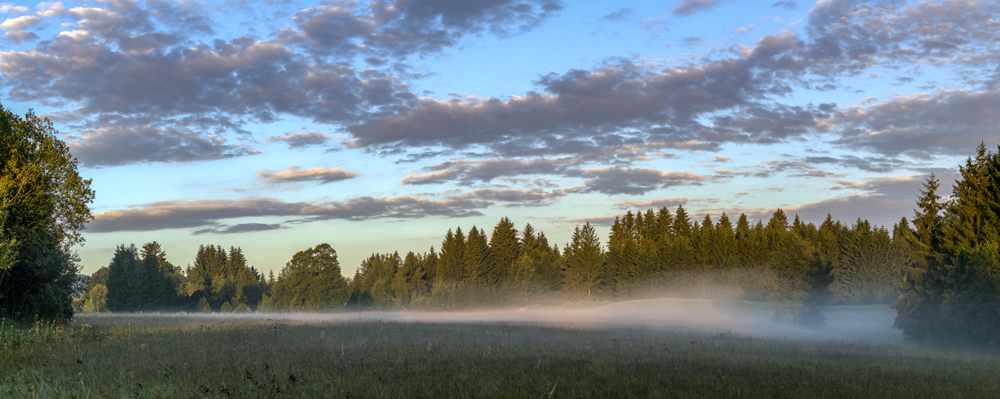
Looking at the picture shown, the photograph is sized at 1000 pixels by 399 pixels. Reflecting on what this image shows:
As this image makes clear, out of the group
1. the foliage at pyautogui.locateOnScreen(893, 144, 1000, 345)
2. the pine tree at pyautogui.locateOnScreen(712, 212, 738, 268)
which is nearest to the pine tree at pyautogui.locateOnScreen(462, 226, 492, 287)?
the pine tree at pyautogui.locateOnScreen(712, 212, 738, 268)

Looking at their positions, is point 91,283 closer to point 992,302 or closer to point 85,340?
point 85,340

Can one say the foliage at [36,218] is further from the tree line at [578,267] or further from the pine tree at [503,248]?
the pine tree at [503,248]

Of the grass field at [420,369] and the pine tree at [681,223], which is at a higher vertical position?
the pine tree at [681,223]

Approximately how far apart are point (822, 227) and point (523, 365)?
12682 centimetres

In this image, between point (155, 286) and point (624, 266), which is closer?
point (155, 286)

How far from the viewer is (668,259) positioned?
96.3 m

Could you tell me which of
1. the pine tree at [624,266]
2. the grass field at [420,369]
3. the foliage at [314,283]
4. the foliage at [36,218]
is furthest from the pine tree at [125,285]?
the pine tree at [624,266]

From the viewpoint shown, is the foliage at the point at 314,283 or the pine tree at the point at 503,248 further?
the pine tree at the point at 503,248

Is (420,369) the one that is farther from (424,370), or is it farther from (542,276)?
(542,276)

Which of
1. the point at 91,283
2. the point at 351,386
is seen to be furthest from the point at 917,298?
the point at 91,283

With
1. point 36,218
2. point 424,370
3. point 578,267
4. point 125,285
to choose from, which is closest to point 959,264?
point 424,370

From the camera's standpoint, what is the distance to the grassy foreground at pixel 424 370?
30.7 feet

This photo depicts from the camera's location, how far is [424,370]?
38.2 feet

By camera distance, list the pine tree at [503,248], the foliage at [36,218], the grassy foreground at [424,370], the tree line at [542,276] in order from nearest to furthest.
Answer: the grassy foreground at [424,370] < the foliage at [36,218] < the tree line at [542,276] < the pine tree at [503,248]
